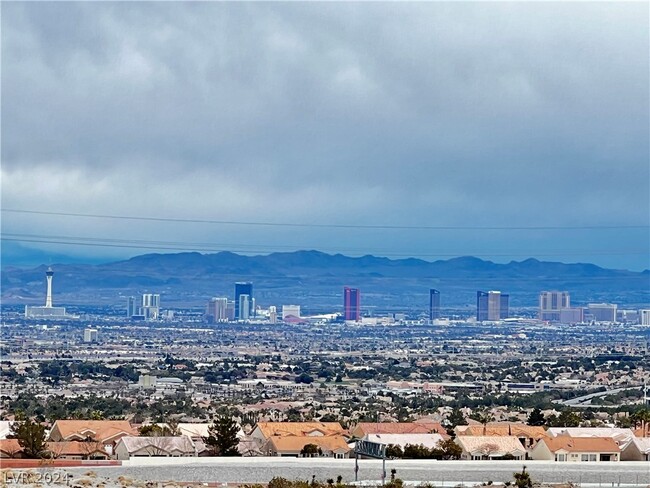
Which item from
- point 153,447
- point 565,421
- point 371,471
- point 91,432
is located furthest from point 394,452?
Result: point 565,421

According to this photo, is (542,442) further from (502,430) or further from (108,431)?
(108,431)

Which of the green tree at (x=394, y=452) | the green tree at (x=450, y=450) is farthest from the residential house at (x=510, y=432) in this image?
the green tree at (x=394, y=452)

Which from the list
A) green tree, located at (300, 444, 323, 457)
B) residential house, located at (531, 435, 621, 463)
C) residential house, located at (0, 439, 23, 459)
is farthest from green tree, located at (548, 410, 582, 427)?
residential house, located at (0, 439, 23, 459)

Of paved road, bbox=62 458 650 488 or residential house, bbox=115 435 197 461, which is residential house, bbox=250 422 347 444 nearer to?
residential house, bbox=115 435 197 461

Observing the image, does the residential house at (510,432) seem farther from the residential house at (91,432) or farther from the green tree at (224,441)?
the residential house at (91,432)

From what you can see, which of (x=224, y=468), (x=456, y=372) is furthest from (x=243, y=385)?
(x=224, y=468)
